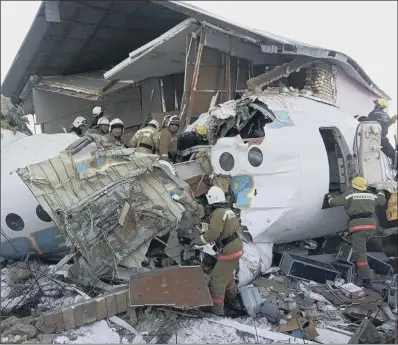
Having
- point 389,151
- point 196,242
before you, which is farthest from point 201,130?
point 389,151

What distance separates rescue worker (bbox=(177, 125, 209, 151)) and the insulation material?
1.18 meters

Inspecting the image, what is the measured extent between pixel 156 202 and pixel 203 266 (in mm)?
1046

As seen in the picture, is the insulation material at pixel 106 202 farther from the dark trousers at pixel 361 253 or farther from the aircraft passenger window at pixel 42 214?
the dark trousers at pixel 361 253

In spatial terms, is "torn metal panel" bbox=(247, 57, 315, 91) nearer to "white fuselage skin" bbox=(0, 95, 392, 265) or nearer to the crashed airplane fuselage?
the crashed airplane fuselage

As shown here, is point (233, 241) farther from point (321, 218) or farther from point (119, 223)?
point (321, 218)

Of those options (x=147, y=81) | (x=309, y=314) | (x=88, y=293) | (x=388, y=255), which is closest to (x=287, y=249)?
(x=309, y=314)

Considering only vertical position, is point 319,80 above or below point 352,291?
above

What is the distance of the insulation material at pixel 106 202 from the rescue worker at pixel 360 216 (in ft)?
7.44

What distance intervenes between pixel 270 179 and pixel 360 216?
57.1 inches

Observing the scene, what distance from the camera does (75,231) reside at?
16.1 ft

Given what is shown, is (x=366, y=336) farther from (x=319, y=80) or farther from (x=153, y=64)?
(x=153, y=64)

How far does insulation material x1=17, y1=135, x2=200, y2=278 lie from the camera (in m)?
4.92

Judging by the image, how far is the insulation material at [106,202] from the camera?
4.92 m

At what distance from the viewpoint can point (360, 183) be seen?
614 cm
